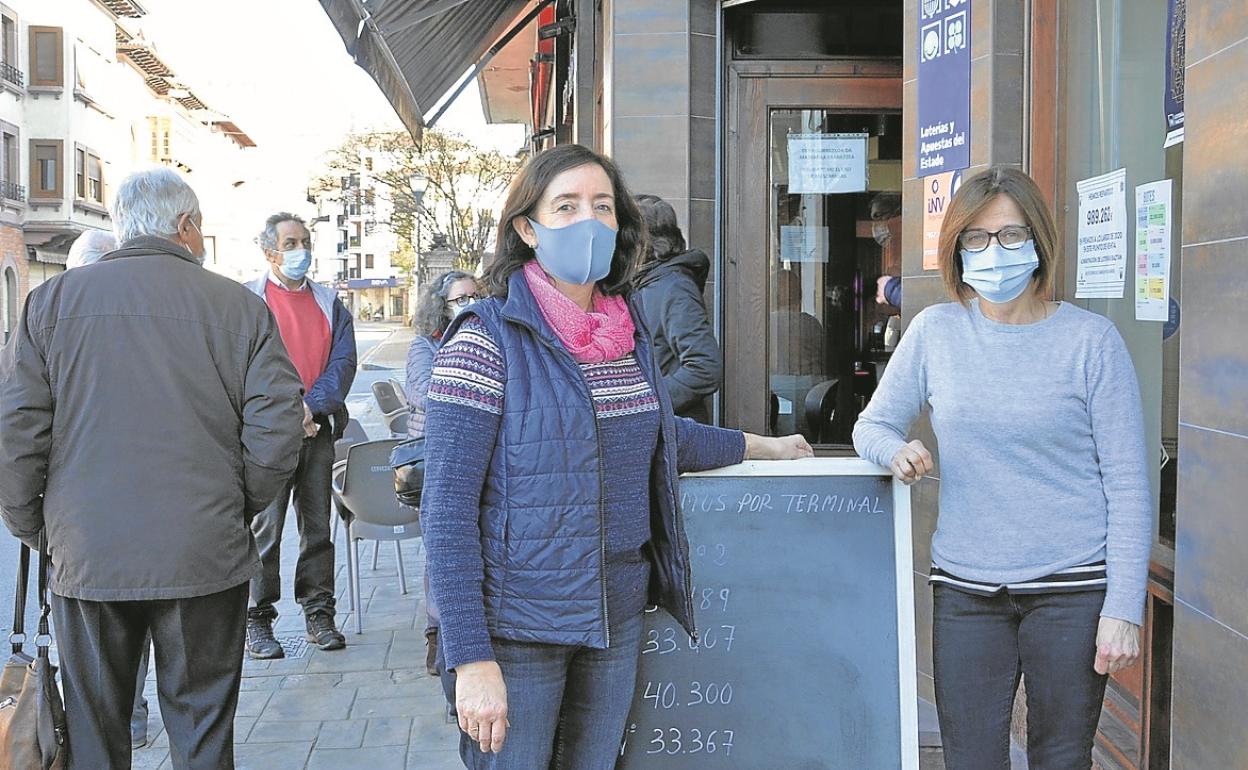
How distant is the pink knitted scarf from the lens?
2.49m

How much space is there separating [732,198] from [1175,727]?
428cm

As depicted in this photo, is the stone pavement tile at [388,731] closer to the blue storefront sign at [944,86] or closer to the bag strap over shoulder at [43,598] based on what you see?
the bag strap over shoulder at [43,598]

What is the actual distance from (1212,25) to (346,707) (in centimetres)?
409

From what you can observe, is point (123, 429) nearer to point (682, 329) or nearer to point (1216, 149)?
point (682, 329)

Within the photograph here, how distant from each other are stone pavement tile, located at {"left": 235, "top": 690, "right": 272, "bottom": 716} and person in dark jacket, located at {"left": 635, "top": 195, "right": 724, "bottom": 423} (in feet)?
7.19

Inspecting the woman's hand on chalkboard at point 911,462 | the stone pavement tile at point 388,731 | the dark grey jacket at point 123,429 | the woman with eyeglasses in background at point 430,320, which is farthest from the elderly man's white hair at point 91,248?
the woman's hand on chalkboard at point 911,462

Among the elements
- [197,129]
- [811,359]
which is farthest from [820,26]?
[197,129]

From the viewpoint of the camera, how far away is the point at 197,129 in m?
61.2

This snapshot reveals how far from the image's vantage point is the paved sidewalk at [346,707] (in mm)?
4520

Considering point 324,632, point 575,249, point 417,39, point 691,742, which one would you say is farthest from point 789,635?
point 417,39

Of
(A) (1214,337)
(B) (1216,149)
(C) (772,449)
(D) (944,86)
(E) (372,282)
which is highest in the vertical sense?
(E) (372,282)

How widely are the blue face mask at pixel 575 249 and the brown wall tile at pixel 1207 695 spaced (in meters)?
1.55

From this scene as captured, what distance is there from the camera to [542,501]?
2357 mm

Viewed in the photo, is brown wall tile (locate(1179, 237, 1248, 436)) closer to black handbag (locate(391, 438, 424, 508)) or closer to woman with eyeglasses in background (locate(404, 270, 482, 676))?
black handbag (locate(391, 438, 424, 508))
